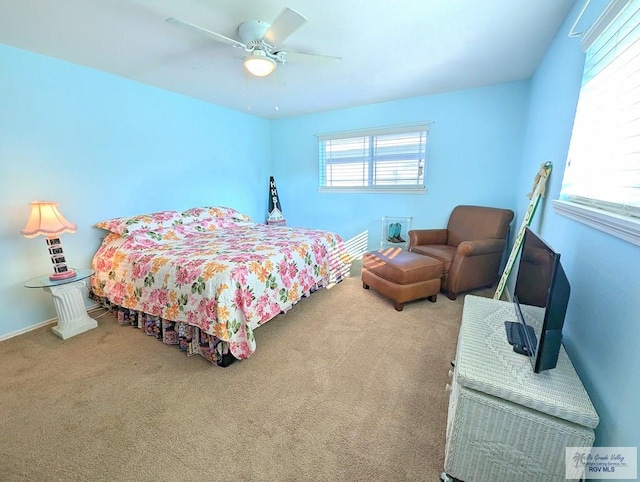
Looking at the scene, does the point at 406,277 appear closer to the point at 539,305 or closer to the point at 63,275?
the point at 539,305

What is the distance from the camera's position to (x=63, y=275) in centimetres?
221

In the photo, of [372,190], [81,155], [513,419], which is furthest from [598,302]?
[81,155]

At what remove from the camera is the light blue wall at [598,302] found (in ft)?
2.68

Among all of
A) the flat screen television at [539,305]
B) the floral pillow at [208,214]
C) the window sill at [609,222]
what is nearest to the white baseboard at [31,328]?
the floral pillow at [208,214]

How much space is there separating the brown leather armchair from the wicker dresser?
5.34 feet

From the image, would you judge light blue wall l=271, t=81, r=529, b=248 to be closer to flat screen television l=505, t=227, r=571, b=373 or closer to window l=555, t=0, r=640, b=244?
window l=555, t=0, r=640, b=244

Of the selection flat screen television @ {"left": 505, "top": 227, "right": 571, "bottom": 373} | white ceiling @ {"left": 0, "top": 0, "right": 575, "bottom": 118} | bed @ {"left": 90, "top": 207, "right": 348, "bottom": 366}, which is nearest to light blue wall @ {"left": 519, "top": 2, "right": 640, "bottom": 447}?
flat screen television @ {"left": 505, "top": 227, "right": 571, "bottom": 373}

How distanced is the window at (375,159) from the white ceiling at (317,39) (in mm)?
711

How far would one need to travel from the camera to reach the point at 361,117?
12.9 ft

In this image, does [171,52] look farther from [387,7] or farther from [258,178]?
[258,178]

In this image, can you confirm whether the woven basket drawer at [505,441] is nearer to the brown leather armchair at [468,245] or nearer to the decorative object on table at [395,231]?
the brown leather armchair at [468,245]

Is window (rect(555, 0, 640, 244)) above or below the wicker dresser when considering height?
above

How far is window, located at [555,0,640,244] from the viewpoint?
0.97m

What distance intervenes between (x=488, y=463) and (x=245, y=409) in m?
1.19
